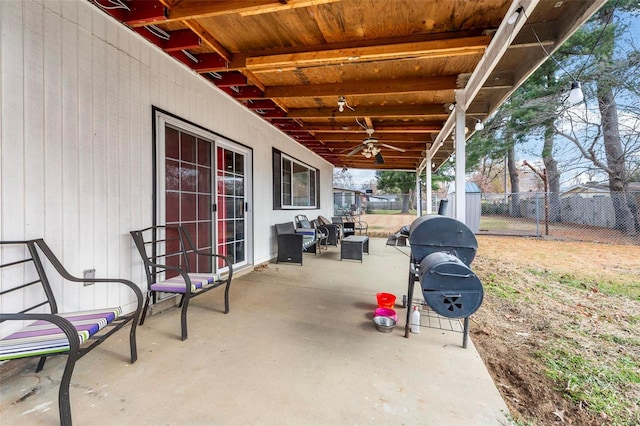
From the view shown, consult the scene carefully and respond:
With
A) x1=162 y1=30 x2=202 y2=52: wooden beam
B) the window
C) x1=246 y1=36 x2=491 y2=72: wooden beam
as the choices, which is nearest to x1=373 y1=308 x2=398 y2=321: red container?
x1=246 y1=36 x2=491 y2=72: wooden beam

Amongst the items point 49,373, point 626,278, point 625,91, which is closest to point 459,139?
point 626,278

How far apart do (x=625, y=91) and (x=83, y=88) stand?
13.2m

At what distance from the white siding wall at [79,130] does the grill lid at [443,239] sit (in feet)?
8.59

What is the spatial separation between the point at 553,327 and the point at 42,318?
3873mm

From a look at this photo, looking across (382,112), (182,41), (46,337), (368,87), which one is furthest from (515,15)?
(46,337)

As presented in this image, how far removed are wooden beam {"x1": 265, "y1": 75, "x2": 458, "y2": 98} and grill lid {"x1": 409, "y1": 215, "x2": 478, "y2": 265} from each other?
1902 millimetres

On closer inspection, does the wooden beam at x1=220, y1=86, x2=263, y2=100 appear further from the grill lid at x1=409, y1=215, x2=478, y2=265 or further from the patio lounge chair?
the grill lid at x1=409, y1=215, x2=478, y2=265

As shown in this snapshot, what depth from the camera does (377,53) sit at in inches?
104

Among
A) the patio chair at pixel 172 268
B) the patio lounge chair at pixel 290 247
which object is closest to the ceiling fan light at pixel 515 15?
the patio chair at pixel 172 268

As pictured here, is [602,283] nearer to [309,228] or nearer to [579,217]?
[309,228]

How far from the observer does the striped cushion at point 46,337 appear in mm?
1258

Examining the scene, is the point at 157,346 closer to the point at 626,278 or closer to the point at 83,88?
the point at 83,88

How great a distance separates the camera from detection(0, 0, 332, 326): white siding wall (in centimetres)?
175

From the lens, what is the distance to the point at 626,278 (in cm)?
427
